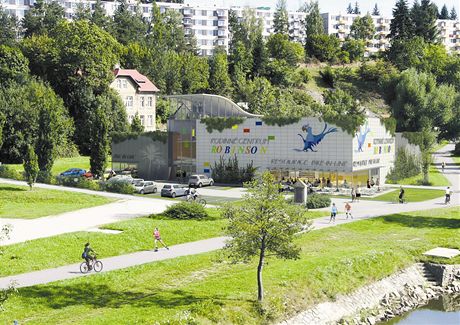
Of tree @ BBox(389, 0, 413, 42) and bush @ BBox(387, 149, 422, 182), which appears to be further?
tree @ BBox(389, 0, 413, 42)

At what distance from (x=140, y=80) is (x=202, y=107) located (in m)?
36.3

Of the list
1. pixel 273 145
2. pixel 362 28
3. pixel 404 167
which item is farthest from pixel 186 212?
pixel 362 28

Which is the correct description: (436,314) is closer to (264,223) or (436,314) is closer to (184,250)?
(264,223)

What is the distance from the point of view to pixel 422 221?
45.3 meters

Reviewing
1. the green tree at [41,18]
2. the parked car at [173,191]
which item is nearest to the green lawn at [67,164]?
the parked car at [173,191]

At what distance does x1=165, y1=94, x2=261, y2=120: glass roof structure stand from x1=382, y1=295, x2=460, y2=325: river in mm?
39546

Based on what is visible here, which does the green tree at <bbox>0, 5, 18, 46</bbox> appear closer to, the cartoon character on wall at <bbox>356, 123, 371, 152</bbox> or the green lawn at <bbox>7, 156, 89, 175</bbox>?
the green lawn at <bbox>7, 156, 89, 175</bbox>

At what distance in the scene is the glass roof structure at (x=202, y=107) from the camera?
70750 mm

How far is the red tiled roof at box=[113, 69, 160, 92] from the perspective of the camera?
102m

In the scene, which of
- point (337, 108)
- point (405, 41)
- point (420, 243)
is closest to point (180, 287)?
point (420, 243)

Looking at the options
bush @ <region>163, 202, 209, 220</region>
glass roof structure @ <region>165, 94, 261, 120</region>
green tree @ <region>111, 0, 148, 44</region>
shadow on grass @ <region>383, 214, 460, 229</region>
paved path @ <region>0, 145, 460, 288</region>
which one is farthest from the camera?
green tree @ <region>111, 0, 148, 44</region>

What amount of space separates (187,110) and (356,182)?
21.6 meters

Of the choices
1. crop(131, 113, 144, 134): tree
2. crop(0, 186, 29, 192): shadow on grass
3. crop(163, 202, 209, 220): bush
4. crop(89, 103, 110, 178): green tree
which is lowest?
crop(163, 202, 209, 220): bush

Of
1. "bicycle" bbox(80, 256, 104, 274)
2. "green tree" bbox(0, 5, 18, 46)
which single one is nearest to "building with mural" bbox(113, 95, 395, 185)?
"bicycle" bbox(80, 256, 104, 274)
